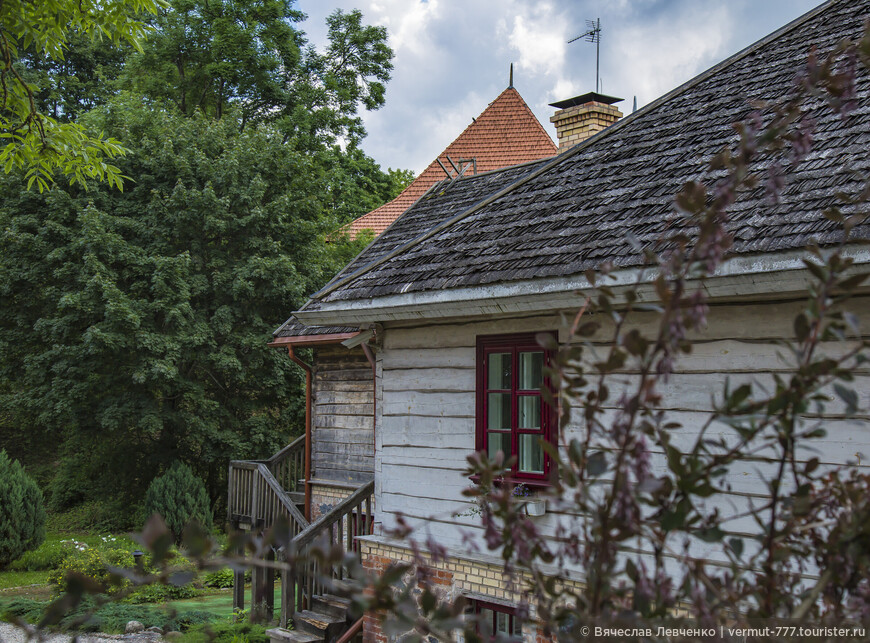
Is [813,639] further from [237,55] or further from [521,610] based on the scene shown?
[237,55]

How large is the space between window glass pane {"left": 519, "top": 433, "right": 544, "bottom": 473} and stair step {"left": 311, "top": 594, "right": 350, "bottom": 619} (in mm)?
3726

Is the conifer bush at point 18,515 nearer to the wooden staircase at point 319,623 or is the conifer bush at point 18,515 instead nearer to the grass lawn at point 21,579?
the grass lawn at point 21,579

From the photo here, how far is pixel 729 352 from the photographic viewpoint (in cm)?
515

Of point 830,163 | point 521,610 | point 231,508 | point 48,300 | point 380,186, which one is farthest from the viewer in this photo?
point 380,186

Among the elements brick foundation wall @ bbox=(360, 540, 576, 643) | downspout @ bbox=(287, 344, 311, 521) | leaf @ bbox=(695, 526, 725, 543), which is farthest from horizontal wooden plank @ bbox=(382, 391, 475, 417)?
downspout @ bbox=(287, 344, 311, 521)

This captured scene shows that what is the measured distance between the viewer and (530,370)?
251 inches

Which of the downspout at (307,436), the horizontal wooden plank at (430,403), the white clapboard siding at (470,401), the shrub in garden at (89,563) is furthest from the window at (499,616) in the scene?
the shrub in garden at (89,563)

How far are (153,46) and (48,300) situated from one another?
30.5ft

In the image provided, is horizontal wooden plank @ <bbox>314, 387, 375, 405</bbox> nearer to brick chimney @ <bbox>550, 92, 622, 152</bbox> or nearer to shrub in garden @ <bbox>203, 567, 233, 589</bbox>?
shrub in garden @ <bbox>203, 567, 233, 589</bbox>

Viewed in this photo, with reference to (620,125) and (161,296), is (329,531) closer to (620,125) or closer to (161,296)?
(620,125)

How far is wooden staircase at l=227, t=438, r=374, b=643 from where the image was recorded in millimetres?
8711

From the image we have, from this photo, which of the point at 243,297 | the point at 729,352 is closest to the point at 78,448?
the point at 243,297

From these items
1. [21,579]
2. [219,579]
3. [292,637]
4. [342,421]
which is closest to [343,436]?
[342,421]

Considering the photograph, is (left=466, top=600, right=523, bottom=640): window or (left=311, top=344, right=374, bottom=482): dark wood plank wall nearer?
(left=466, top=600, right=523, bottom=640): window
